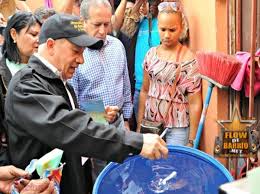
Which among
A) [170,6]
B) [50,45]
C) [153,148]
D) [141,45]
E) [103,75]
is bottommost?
[153,148]

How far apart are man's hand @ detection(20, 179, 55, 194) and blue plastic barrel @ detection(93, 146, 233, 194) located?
0.22 m

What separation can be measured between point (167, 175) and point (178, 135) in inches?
33.8

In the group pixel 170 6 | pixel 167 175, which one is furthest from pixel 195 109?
pixel 167 175

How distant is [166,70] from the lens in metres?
2.38

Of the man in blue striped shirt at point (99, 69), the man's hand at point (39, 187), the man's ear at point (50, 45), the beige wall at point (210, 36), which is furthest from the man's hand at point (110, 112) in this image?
the man's hand at point (39, 187)

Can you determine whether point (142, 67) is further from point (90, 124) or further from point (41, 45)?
point (90, 124)

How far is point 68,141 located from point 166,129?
1.18 meters

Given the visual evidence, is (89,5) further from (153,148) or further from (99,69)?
(153,148)

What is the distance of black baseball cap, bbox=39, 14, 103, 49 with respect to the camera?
159cm

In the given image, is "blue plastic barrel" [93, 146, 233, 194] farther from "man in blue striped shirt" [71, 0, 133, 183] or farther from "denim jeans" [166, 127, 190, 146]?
"denim jeans" [166, 127, 190, 146]

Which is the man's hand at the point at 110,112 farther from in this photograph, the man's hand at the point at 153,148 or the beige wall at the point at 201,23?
the man's hand at the point at 153,148

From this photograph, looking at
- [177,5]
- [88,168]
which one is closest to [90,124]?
[88,168]

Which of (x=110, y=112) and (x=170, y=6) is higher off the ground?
(x=170, y=6)

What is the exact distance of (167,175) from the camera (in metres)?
1.64
